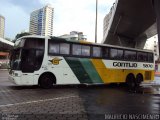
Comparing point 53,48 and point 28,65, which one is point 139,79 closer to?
point 53,48

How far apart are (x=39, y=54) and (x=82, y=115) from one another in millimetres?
8025

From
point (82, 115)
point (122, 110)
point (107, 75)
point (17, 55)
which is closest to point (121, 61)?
point (107, 75)

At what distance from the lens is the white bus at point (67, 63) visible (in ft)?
49.1

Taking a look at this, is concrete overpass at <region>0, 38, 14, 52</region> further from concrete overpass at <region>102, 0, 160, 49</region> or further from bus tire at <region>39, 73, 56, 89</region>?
bus tire at <region>39, 73, 56, 89</region>

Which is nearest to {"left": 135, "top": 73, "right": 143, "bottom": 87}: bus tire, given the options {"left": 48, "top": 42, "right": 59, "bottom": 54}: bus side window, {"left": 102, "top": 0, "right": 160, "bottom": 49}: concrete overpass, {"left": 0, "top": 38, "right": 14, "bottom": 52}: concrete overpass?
{"left": 102, "top": 0, "right": 160, "bottom": 49}: concrete overpass

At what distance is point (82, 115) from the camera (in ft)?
25.7

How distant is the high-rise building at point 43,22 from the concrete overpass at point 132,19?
35.2 metres

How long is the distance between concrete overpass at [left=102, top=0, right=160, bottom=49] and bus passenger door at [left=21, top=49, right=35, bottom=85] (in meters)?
6.90

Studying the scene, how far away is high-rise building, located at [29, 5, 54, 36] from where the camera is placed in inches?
2945

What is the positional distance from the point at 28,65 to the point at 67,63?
2.54 metres

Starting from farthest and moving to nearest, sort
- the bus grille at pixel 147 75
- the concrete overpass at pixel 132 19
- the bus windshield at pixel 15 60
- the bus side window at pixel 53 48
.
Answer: the concrete overpass at pixel 132 19
the bus grille at pixel 147 75
the bus side window at pixel 53 48
the bus windshield at pixel 15 60

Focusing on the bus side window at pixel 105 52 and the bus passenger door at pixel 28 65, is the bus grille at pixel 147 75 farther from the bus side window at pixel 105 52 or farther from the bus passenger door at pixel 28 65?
the bus passenger door at pixel 28 65

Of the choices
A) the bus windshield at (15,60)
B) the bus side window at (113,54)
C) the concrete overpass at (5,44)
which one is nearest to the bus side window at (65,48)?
the bus windshield at (15,60)


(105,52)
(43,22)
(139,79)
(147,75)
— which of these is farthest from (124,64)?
(43,22)
